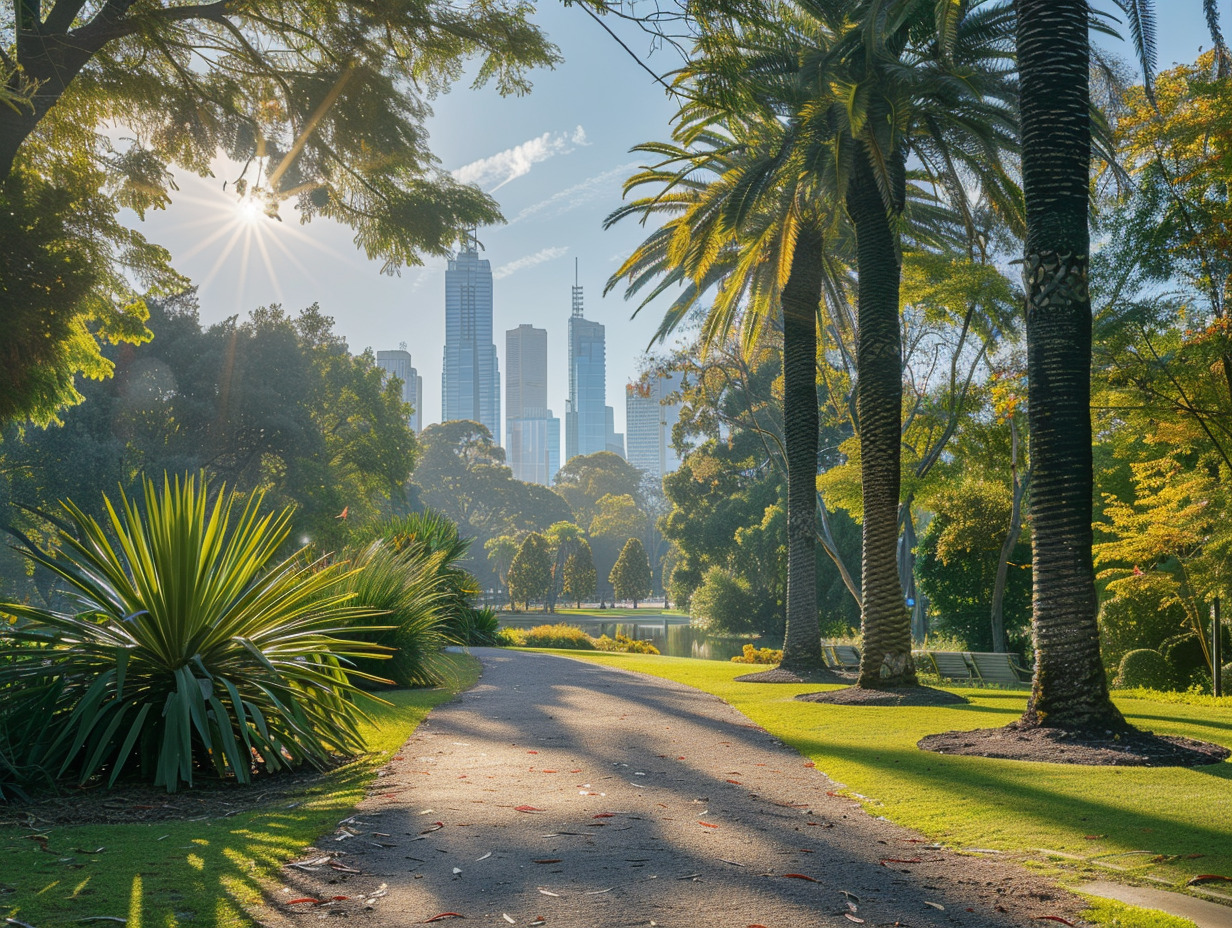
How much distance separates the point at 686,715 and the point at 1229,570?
34.8 feet

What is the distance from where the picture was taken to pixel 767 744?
831 centimetres

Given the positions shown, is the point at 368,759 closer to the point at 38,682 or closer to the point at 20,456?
the point at 38,682

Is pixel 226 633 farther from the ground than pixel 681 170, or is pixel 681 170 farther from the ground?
pixel 681 170

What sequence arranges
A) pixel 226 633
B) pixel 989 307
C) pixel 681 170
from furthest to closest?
pixel 989 307 < pixel 681 170 < pixel 226 633

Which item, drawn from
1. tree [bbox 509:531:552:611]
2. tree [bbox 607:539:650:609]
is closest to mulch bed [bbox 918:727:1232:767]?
tree [bbox 509:531:552:611]

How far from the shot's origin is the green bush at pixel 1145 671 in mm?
17047

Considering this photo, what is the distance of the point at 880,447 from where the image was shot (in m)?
13.0

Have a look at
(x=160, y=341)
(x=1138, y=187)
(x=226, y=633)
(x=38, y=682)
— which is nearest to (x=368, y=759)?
(x=226, y=633)

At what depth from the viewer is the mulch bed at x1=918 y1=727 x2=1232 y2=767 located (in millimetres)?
6969

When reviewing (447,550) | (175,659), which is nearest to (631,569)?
(447,550)

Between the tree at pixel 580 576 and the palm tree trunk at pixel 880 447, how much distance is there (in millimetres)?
48925

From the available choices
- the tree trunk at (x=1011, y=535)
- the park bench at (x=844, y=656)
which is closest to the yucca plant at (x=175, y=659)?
the park bench at (x=844, y=656)

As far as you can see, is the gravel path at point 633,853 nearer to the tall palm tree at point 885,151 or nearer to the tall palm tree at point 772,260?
the tall palm tree at point 885,151

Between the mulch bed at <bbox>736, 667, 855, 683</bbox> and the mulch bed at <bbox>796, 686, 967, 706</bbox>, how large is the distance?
286 centimetres
